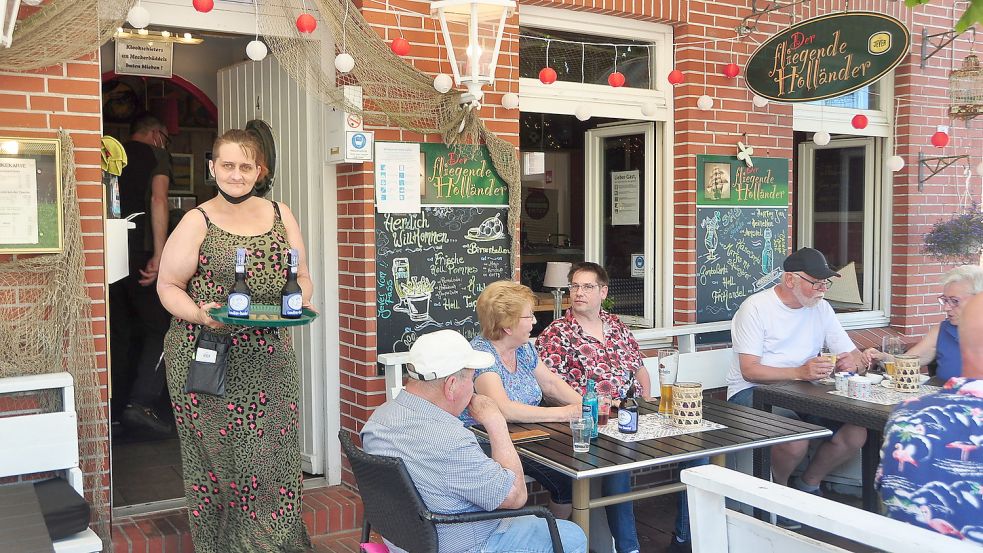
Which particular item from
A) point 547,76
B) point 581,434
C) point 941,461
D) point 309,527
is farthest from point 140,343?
point 941,461

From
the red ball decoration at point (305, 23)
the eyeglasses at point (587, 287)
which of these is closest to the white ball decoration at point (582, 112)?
the eyeglasses at point (587, 287)

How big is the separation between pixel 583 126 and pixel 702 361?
6.10ft

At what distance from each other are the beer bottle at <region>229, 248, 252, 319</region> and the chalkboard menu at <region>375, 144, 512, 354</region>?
120 centimetres

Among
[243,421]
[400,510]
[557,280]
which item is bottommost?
[400,510]

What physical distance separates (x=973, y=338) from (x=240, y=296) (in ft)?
7.70

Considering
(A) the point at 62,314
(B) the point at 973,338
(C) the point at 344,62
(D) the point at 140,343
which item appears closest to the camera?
(B) the point at 973,338

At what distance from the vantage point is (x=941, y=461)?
2191 millimetres

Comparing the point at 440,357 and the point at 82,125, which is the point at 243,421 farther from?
the point at 82,125

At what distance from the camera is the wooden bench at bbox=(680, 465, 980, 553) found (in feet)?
5.62

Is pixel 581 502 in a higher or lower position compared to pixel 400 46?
lower

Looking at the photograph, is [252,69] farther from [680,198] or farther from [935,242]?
[935,242]

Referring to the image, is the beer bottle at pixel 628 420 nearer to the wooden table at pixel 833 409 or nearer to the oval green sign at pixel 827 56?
the wooden table at pixel 833 409

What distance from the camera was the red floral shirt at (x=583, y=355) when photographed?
4.43m

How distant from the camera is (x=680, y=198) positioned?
5965 millimetres
